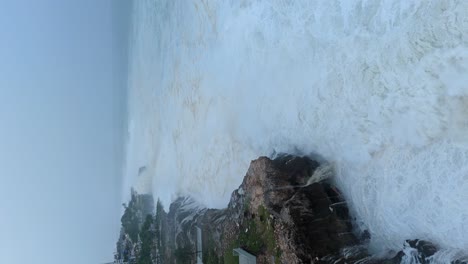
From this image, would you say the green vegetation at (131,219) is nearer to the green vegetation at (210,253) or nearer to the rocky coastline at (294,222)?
the green vegetation at (210,253)

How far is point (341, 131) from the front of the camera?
856cm

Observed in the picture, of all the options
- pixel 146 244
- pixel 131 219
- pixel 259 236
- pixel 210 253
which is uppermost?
pixel 131 219

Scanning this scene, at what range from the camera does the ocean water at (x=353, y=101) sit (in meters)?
6.31

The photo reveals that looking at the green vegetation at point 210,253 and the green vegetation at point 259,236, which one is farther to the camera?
the green vegetation at point 210,253

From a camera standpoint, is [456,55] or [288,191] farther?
[288,191]

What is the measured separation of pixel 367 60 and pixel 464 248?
3539mm

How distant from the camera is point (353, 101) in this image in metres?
8.22

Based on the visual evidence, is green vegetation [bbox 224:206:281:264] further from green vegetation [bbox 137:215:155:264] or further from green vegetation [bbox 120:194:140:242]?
green vegetation [bbox 120:194:140:242]

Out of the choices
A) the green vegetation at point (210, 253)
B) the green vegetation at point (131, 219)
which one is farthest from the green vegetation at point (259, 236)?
the green vegetation at point (131, 219)

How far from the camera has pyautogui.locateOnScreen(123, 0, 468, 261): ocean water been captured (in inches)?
248

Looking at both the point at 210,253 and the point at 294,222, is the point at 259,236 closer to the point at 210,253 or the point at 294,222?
the point at 294,222

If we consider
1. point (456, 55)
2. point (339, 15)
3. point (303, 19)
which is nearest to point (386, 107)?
point (456, 55)

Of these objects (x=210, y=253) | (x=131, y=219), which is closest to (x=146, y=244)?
(x=131, y=219)

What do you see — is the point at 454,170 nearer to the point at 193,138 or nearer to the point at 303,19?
the point at 303,19
